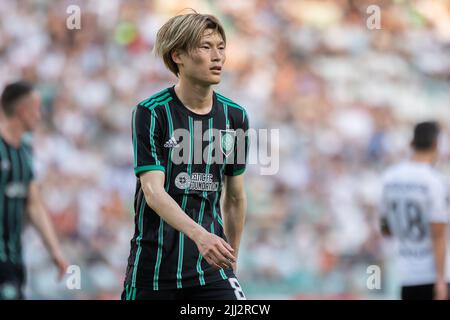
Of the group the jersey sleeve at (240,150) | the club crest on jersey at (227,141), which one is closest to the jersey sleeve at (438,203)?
the jersey sleeve at (240,150)

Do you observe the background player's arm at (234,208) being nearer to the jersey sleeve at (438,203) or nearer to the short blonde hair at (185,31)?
the short blonde hair at (185,31)

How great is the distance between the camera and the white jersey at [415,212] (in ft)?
22.0

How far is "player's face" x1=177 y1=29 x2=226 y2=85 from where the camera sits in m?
4.23

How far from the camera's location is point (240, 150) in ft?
14.3

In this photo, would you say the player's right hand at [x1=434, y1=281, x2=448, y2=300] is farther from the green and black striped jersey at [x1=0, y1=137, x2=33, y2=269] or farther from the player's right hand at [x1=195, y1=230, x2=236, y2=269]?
the player's right hand at [x1=195, y1=230, x2=236, y2=269]

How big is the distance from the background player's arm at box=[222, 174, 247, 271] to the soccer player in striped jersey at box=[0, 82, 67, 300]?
2.39 metres

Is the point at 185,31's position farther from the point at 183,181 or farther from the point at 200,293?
the point at 200,293

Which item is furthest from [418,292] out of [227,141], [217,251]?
[217,251]

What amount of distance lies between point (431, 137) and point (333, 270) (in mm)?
3269

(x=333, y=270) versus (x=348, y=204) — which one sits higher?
(x=348, y=204)

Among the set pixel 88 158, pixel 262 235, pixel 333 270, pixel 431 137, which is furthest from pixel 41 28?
pixel 431 137

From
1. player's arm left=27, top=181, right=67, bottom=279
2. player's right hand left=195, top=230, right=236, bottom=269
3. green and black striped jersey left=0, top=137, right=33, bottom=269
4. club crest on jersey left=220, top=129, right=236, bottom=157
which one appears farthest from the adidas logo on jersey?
green and black striped jersey left=0, top=137, right=33, bottom=269

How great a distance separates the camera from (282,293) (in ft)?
31.7

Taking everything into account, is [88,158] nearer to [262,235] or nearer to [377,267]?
[262,235]
